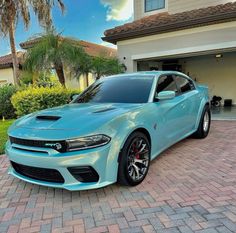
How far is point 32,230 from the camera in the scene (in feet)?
8.62

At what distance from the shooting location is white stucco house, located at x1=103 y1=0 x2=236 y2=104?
8.73m

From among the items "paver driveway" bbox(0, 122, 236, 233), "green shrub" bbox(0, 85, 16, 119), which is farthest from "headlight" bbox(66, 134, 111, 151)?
"green shrub" bbox(0, 85, 16, 119)

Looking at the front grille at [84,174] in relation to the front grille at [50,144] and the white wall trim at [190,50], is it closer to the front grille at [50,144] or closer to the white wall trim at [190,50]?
the front grille at [50,144]

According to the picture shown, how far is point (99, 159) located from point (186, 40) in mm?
7805

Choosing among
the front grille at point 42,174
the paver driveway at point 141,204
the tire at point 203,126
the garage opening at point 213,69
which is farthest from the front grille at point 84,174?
the garage opening at point 213,69

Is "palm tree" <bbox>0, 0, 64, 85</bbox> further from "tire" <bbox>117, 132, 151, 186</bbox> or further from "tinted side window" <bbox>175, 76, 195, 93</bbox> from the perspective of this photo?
"tire" <bbox>117, 132, 151, 186</bbox>

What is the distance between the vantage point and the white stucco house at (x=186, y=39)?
8727mm

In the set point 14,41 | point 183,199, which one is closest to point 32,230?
point 183,199

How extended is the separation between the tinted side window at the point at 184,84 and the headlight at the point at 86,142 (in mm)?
2731

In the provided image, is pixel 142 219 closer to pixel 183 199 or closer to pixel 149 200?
pixel 149 200

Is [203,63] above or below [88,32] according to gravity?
below

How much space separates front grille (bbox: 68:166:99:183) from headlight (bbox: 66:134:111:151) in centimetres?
24

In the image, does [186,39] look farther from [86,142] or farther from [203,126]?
[86,142]

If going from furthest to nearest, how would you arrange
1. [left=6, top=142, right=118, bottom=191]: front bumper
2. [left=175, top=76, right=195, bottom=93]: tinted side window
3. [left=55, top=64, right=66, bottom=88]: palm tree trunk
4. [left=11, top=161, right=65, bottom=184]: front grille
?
1. [left=55, top=64, right=66, bottom=88]: palm tree trunk
2. [left=175, top=76, right=195, bottom=93]: tinted side window
3. [left=11, top=161, right=65, bottom=184]: front grille
4. [left=6, top=142, right=118, bottom=191]: front bumper
